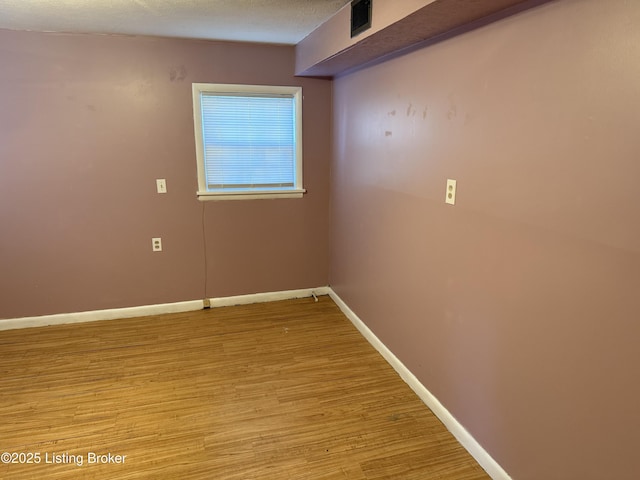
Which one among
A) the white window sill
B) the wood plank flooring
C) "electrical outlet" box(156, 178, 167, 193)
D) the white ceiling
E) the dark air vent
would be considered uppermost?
the white ceiling

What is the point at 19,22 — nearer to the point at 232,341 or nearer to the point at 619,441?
the point at 232,341

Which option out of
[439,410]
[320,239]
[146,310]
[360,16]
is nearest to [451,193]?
[360,16]

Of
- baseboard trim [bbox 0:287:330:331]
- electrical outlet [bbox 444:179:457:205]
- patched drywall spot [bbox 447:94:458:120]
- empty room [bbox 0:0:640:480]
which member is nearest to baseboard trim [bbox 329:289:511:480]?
empty room [bbox 0:0:640:480]

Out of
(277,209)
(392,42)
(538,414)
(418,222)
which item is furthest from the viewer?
(277,209)

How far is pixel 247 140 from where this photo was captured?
3.52m

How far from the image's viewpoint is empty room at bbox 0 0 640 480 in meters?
1.43

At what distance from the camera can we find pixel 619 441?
4.35 ft

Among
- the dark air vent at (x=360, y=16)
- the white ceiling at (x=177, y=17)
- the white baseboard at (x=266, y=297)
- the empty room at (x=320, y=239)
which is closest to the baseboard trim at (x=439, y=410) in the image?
the empty room at (x=320, y=239)

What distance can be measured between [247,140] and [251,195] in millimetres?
481

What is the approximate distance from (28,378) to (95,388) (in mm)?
503

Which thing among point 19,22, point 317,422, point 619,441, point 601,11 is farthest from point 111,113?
point 619,441

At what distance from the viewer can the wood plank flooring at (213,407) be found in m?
1.96

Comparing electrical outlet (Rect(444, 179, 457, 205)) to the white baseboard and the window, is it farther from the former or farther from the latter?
the white baseboard

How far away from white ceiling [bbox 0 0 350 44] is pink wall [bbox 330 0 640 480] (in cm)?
69
